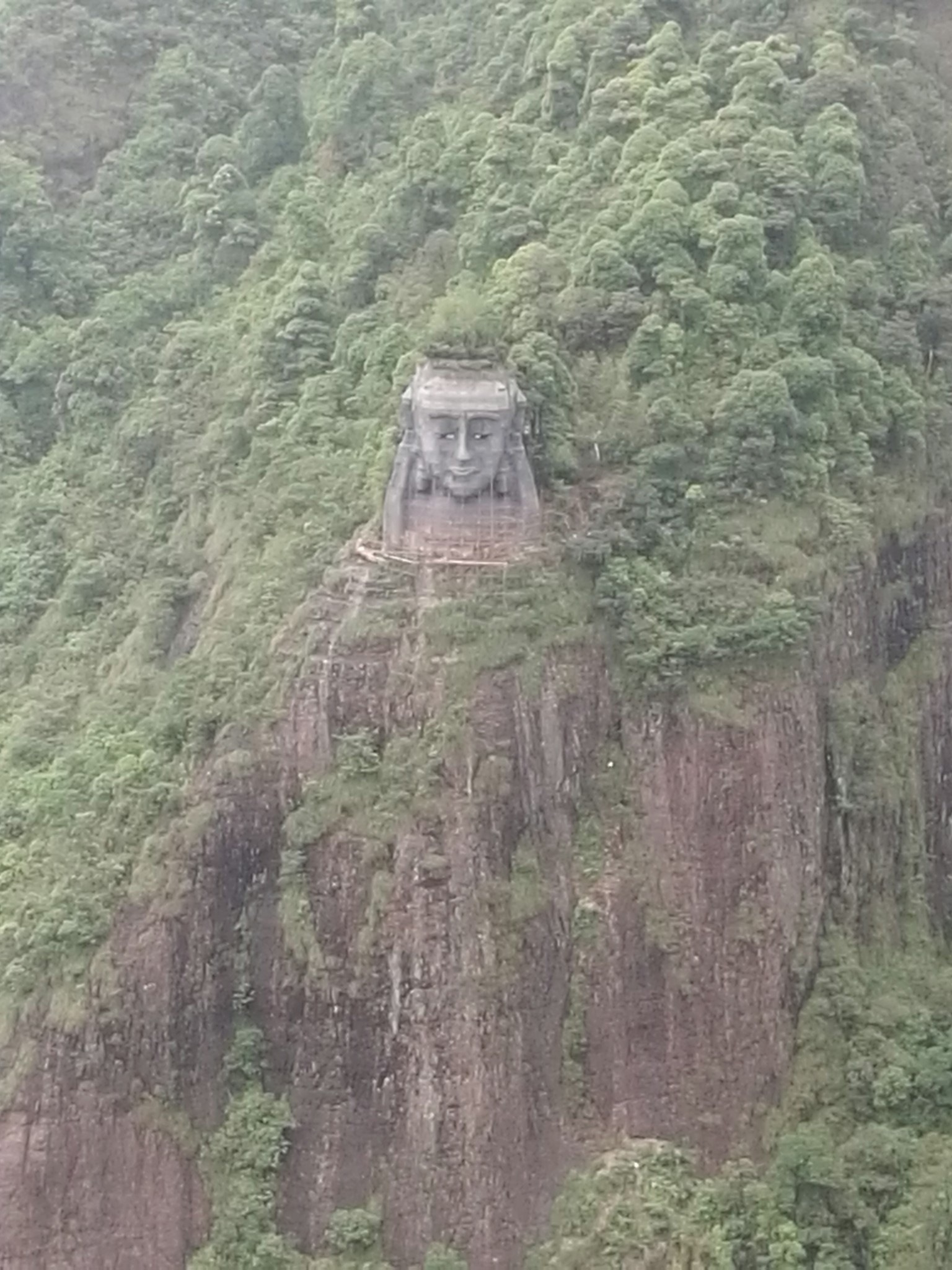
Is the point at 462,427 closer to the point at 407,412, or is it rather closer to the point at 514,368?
the point at 407,412

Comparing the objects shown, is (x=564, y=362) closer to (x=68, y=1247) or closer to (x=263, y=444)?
(x=263, y=444)

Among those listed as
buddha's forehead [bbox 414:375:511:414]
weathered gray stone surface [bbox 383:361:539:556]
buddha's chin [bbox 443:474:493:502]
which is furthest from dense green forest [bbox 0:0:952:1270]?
buddha's chin [bbox 443:474:493:502]

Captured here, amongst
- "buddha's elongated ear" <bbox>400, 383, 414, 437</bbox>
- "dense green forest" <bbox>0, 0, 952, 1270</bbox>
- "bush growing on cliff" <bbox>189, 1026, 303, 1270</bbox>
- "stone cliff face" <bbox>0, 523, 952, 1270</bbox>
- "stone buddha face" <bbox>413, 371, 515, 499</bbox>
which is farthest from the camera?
"buddha's elongated ear" <bbox>400, 383, 414, 437</bbox>

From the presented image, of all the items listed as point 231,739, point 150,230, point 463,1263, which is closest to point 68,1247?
point 463,1263

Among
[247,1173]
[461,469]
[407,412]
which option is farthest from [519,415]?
[247,1173]

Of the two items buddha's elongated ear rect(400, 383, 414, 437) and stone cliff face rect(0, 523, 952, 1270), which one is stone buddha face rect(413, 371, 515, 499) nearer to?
buddha's elongated ear rect(400, 383, 414, 437)

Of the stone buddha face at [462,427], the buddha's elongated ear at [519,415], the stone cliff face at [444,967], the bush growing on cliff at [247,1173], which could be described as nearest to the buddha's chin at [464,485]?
the stone buddha face at [462,427]
